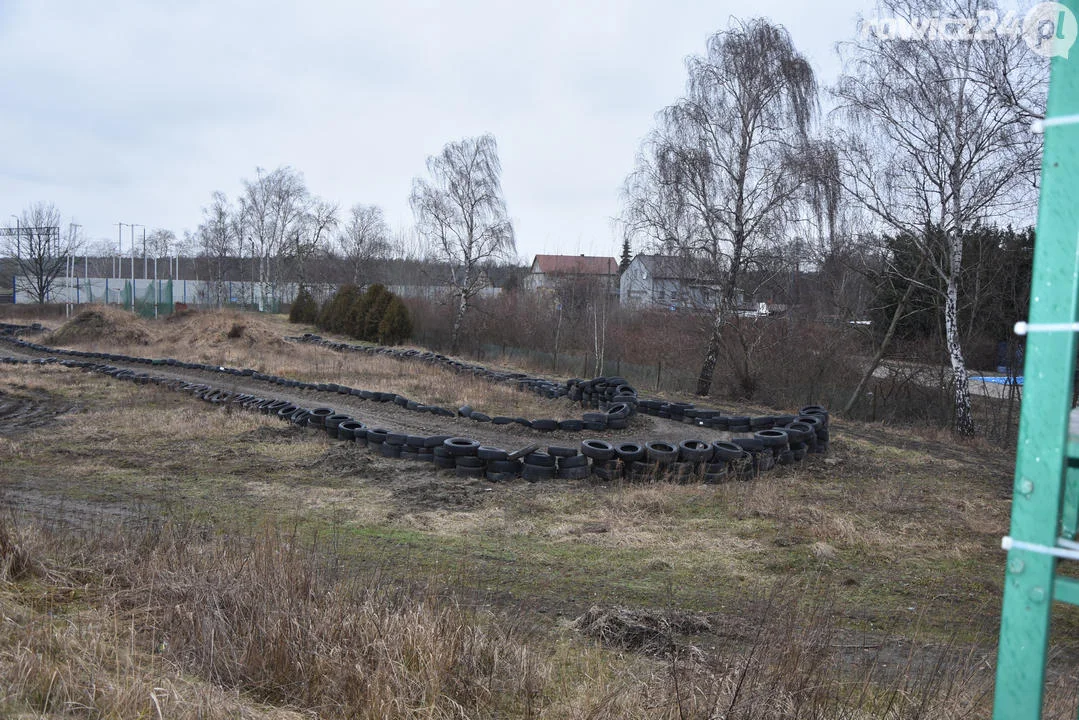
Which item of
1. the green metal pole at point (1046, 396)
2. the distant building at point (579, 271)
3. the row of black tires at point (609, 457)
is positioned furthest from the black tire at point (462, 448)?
the distant building at point (579, 271)

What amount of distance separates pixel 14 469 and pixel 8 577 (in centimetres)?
688

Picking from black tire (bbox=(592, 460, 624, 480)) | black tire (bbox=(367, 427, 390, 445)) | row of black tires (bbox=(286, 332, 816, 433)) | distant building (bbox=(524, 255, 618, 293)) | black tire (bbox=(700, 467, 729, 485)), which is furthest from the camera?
distant building (bbox=(524, 255, 618, 293))

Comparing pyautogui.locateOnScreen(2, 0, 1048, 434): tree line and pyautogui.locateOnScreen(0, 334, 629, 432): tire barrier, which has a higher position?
pyautogui.locateOnScreen(2, 0, 1048, 434): tree line

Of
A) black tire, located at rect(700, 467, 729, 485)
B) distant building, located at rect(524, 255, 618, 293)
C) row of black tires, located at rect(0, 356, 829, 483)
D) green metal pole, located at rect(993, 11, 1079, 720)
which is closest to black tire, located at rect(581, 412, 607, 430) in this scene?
row of black tires, located at rect(0, 356, 829, 483)

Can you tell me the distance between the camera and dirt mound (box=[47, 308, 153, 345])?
3203 centimetres

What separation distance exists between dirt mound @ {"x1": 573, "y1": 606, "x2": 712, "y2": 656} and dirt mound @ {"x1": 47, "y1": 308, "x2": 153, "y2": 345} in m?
32.0

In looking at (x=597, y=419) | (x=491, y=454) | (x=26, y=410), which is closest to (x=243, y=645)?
(x=491, y=454)

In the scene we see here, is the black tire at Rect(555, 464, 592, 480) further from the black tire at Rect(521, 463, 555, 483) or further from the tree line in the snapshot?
the tree line

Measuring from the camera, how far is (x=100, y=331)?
106ft

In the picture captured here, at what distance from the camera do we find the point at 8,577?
4531 millimetres

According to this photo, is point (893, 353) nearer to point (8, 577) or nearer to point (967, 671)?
point (967, 671)

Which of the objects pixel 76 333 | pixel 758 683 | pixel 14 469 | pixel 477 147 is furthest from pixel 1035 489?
pixel 76 333

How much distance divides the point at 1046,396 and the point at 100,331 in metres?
36.8

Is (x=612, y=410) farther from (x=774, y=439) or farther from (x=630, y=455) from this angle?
(x=630, y=455)
